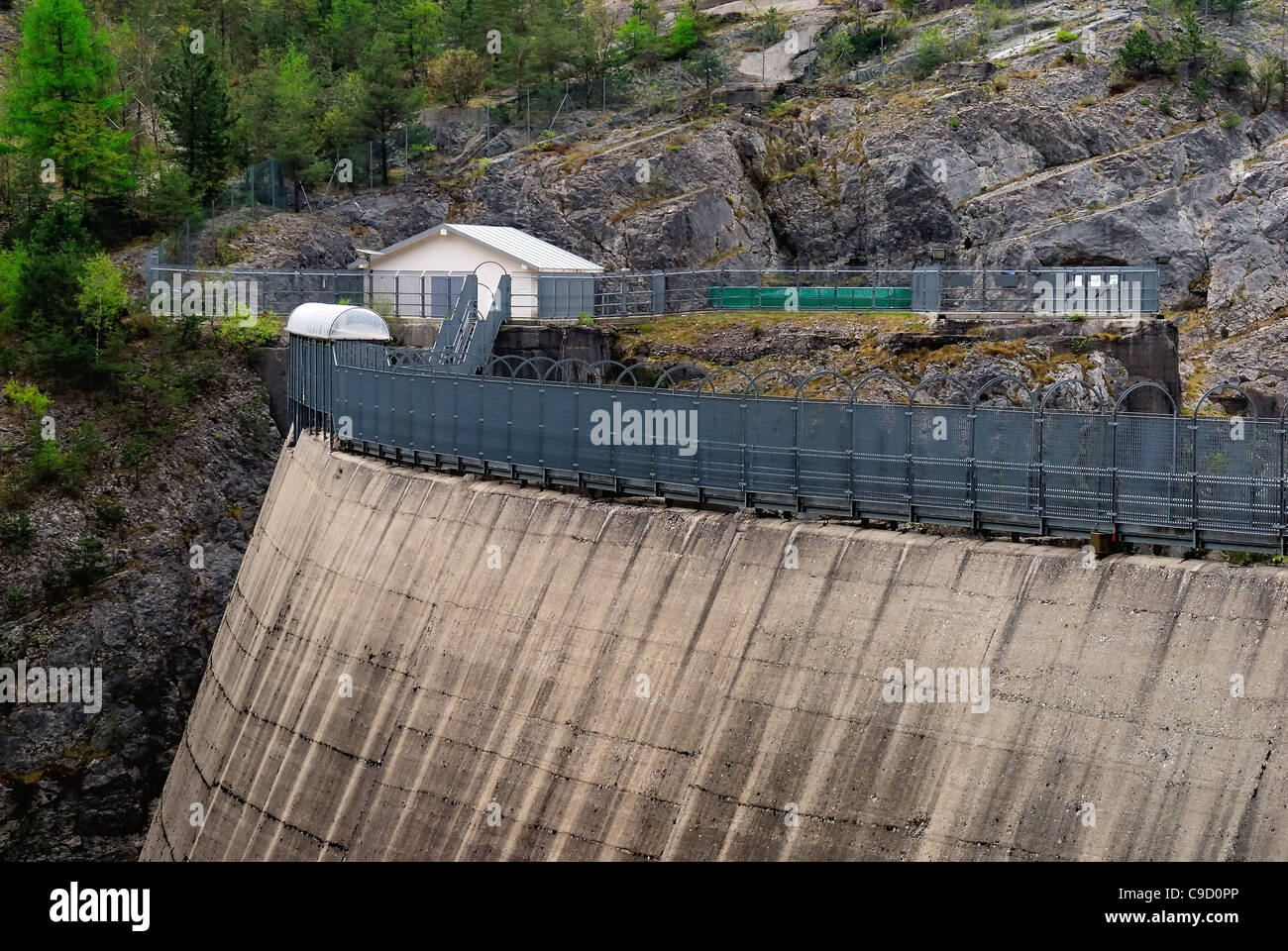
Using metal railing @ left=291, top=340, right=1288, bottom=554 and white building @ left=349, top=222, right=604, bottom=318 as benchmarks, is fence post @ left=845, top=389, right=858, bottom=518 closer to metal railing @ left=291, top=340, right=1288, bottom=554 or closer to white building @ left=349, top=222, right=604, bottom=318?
metal railing @ left=291, top=340, right=1288, bottom=554

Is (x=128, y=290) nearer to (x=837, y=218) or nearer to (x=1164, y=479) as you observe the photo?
(x=837, y=218)

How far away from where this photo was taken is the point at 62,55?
63.2m

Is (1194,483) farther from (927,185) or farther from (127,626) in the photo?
(927,185)

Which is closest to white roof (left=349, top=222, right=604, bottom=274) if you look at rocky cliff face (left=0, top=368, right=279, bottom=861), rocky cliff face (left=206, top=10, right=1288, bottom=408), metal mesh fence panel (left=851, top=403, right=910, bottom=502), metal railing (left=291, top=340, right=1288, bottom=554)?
rocky cliff face (left=206, top=10, right=1288, bottom=408)

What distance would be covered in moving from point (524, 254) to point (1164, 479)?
35.5m

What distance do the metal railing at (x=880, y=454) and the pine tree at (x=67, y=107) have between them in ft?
116

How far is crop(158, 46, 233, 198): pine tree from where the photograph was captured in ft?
202

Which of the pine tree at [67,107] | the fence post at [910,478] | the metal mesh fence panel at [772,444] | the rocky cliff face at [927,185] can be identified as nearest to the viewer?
the fence post at [910,478]

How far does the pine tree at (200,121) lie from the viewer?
61656 millimetres

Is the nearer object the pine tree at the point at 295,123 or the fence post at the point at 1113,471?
the fence post at the point at 1113,471

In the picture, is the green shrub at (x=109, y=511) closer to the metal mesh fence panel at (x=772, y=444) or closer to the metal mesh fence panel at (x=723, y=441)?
the metal mesh fence panel at (x=723, y=441)

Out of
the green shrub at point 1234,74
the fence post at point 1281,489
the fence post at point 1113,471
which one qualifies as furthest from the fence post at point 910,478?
the green shrub at point 1234,74

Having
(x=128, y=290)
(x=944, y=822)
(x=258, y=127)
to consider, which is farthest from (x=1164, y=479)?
(x=258, y=127)

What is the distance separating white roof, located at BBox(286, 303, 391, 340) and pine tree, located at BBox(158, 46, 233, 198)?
76.8 feet
